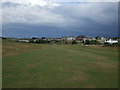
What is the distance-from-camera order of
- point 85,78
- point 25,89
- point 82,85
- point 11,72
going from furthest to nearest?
point 11,72
point 85,78
point 82,85
point 25,89

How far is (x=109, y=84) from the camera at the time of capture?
347 inches

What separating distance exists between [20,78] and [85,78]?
3.56 meters

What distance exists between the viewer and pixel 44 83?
28.6 ft

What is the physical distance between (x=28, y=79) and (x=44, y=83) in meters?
1.15

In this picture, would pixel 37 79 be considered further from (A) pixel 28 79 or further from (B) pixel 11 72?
(B) pixel 11 72

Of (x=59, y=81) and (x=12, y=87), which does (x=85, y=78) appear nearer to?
(x=59, y=81)

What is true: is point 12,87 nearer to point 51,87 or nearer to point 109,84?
point 51,87

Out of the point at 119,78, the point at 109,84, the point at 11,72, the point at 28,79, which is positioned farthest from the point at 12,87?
the point at 119,78

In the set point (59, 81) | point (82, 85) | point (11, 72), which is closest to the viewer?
point (82, 85)

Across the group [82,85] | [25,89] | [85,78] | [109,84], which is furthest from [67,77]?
[25,89]

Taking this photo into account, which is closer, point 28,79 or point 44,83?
point 44,83

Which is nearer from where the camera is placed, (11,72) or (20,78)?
(20,78)

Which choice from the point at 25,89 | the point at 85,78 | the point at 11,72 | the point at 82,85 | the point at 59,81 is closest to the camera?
the point at 25,89

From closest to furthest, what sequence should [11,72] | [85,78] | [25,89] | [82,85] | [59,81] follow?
[25,89], [82,85], [59,81], [85,78], [11,72]
